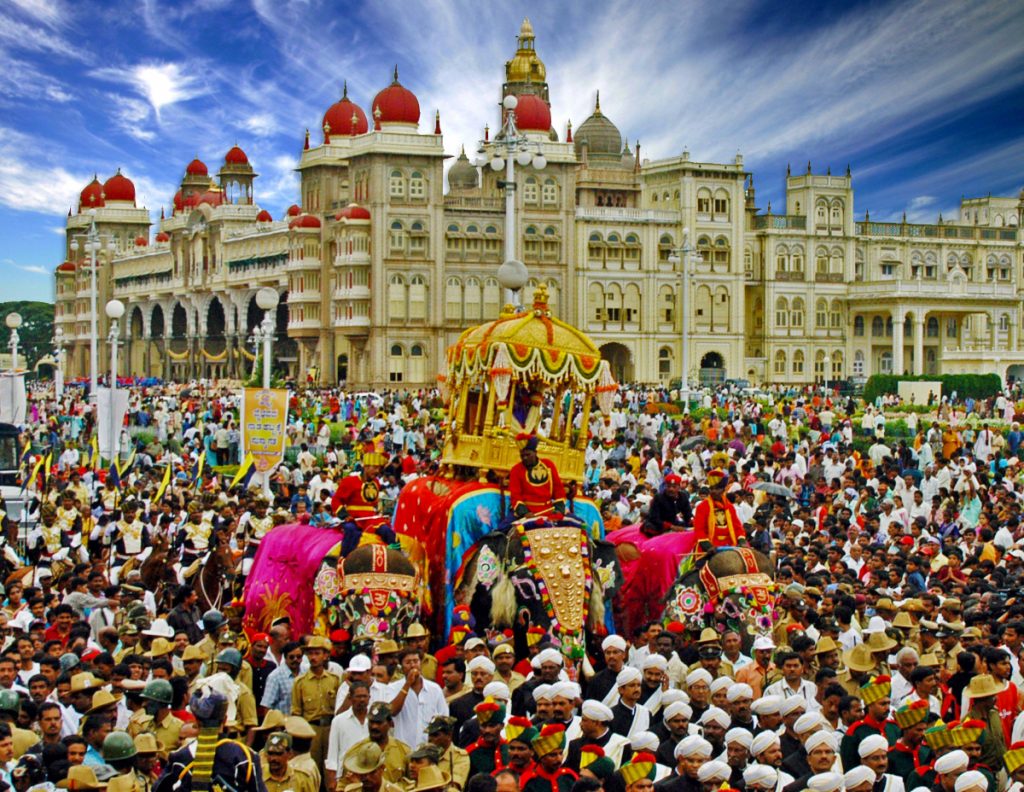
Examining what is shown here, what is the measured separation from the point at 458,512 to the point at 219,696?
17.4 ft

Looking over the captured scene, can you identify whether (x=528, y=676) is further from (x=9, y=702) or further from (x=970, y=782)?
(x=970, y=782)

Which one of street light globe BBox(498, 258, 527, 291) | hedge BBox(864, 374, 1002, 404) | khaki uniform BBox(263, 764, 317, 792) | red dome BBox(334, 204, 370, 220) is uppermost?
red dome BBox(334, 204, 370, 220)

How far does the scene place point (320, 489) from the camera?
22266 millimetres

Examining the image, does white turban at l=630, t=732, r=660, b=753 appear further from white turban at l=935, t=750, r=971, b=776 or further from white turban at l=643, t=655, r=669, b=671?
white turban at l=643, t=655, r=669, b=671

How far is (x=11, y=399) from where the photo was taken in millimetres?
26250

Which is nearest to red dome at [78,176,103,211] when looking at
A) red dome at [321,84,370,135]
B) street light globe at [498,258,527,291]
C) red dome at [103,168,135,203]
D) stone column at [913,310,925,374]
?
red dome at [103,168,135,203]

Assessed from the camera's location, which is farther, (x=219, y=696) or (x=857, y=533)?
(x=857, y=533)

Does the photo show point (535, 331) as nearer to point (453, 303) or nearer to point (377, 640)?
point (377, 640)

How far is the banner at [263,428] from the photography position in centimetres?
2138

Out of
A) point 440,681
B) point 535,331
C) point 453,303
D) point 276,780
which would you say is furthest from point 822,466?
point 453,303

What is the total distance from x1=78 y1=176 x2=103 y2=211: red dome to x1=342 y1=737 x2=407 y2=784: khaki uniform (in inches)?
3537

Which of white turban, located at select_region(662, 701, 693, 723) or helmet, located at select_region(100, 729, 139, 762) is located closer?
helmet, located at select_region(100, 729, 139, 762)

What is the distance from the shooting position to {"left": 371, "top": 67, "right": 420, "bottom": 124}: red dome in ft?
202

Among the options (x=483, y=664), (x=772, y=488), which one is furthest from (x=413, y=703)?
(x=772, y=488)
